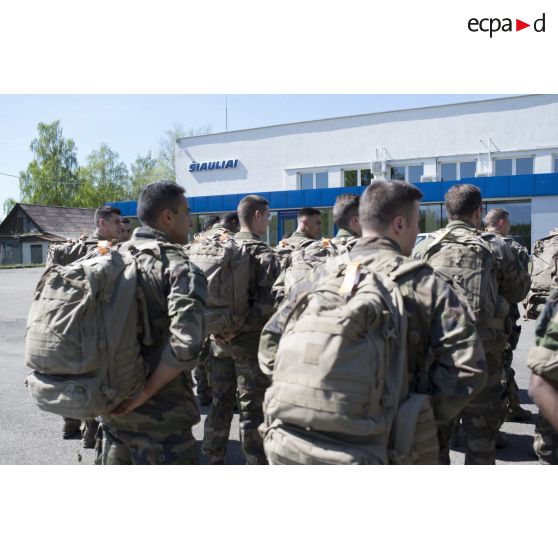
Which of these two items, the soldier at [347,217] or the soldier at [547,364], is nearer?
the soldier at [547,364]

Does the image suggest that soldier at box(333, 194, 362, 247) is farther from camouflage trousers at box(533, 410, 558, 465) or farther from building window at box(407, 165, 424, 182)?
building window at box(407, 165, 424, 182)

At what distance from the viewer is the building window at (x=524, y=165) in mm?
22875

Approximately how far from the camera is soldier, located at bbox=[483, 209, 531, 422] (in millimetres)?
4684

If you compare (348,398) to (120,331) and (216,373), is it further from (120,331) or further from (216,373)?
(216,373)

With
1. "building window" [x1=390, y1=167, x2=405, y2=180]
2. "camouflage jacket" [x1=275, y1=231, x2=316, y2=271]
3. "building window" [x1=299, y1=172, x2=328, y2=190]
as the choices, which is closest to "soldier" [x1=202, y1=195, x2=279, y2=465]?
"camouflage jacket" [x1=275, y1=231, x2=316, y2=271]

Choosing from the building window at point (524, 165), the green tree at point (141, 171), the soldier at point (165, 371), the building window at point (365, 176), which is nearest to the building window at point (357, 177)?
the building window at point (365, 176)

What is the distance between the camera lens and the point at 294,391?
78.9 inches

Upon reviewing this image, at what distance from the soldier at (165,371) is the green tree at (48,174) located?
2424 inches

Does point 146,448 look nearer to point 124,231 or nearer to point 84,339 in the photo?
point 84,339

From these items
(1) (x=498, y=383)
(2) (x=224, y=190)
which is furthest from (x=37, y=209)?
(1) (x=498, y=383)

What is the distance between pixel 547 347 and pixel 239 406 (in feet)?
9.09

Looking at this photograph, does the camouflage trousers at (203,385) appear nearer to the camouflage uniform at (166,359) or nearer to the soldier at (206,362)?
the soldier at (206,362)

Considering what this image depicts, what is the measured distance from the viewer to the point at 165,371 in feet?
9.13

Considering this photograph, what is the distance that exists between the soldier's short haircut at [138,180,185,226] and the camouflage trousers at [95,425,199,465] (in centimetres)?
118
